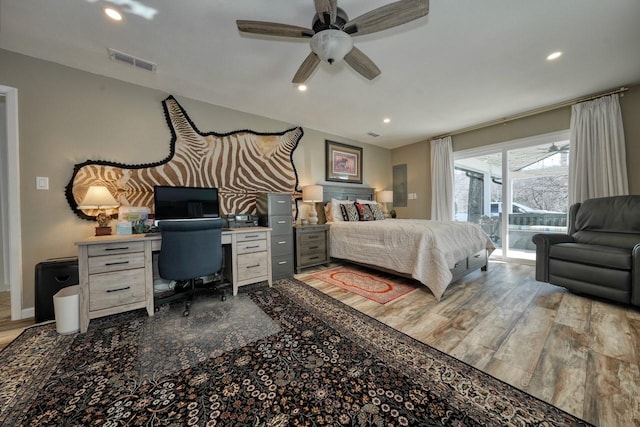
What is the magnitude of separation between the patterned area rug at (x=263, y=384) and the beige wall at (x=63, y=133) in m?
0.96

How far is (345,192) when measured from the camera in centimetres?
470

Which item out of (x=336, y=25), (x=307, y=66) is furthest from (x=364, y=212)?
(x=336, y=25)

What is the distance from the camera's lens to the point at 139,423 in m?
1.05

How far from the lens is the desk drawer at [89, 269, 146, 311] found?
1900 mm

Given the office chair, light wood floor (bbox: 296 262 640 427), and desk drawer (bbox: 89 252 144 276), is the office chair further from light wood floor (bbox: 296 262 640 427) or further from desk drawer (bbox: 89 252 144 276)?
light wood floor (bbox: 296 262 640 427)

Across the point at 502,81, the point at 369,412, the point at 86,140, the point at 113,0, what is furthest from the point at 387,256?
Answer: the point at 86,140

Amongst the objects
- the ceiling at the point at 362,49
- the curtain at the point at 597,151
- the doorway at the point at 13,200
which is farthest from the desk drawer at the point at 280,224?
the curtain at the point at 597,151

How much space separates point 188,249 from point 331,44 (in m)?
2.14

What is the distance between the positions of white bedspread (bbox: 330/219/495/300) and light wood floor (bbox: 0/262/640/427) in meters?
0.30

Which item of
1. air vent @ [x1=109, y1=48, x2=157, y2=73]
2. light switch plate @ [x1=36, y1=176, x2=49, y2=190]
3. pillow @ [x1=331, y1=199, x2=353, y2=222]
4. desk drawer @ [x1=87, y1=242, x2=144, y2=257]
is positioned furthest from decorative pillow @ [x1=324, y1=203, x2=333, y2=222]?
light switch plate @ [x1=36, y1=176, x2=49, y2=190]

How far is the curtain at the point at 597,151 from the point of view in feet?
9.64

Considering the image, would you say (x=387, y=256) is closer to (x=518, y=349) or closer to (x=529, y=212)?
(x=518, y=349)

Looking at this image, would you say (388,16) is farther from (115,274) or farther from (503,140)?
(503,140)

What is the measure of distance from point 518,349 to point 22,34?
4689 millimetres
